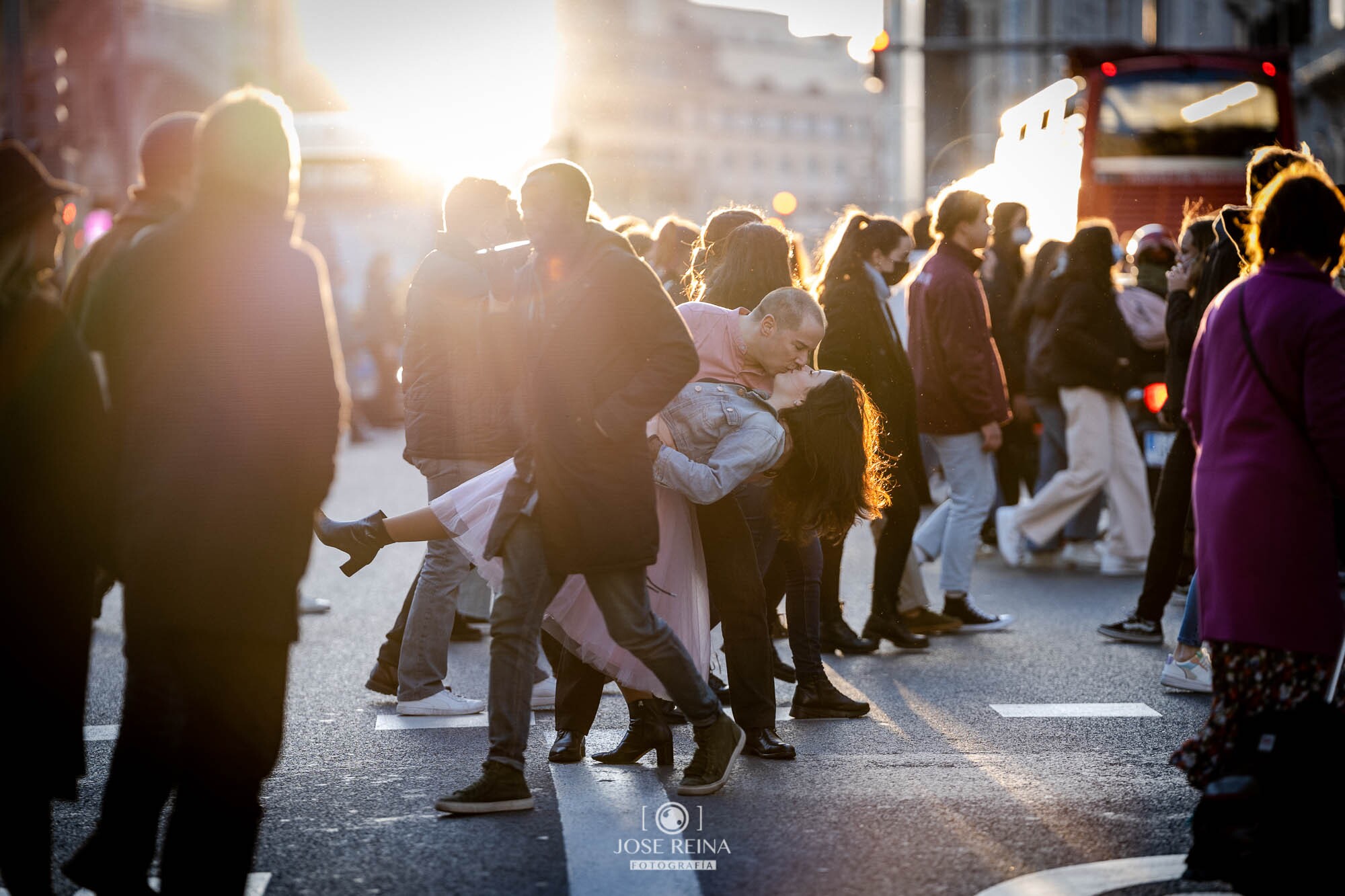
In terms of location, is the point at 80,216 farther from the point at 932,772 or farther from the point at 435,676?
the point at 932,772

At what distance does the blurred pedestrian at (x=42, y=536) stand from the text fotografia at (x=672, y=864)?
136 cm

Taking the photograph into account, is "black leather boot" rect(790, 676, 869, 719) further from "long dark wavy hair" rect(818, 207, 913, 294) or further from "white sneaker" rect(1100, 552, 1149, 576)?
"white sneaker" rect(1100, 552, 1149, 576)

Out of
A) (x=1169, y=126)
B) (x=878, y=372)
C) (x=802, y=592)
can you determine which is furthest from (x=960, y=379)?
(x=1169, y=126)

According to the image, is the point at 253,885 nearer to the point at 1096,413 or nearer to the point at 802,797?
the point at 802,797

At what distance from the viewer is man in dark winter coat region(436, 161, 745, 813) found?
4547mm

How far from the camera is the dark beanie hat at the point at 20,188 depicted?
147 inches

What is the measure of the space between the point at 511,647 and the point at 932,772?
1.40m

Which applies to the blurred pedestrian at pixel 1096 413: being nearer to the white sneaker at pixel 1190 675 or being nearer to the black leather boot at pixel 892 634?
the black leather boot at pixel 892 634

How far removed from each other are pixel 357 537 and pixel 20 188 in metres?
1.99

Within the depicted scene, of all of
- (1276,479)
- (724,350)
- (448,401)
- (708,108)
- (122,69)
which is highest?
(122,69)

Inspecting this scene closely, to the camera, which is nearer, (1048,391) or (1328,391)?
(1328,391)

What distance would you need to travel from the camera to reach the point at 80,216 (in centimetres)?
2064

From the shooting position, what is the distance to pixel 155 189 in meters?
5.35

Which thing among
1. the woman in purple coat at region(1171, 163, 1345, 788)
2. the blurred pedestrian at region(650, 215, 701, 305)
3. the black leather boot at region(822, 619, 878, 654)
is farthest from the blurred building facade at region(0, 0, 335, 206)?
the black leather boot at region(822, 619, 878, 654)
